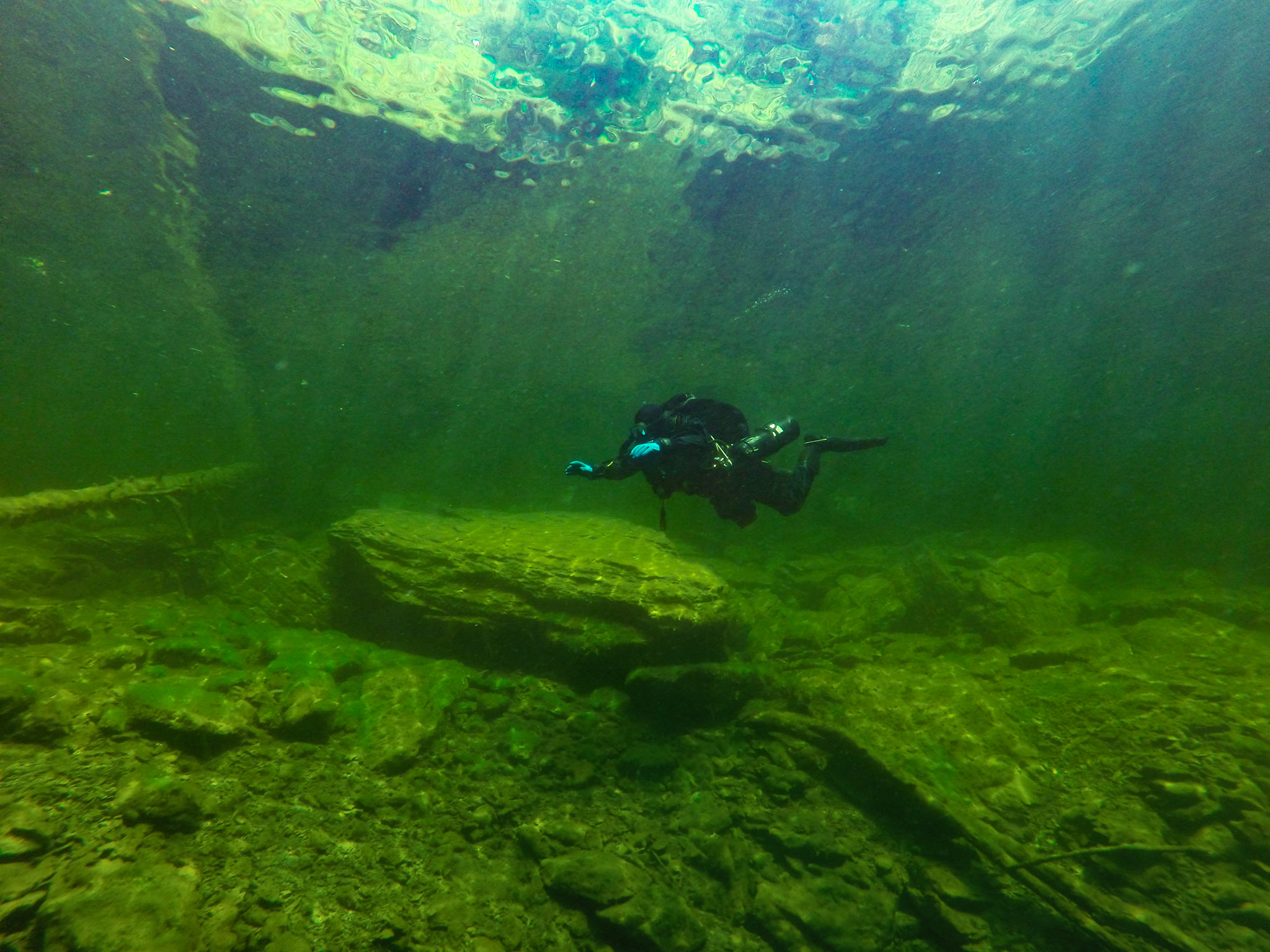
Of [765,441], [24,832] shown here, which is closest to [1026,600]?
[765,441]

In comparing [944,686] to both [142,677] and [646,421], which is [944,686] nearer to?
[646,421]

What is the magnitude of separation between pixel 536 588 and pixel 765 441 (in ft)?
12.2

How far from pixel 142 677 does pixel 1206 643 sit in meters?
12.1

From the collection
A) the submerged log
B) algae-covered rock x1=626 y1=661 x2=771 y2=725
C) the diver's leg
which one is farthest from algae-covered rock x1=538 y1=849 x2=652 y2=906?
the submerged log

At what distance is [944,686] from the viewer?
5797mm

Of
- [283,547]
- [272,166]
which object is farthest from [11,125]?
[283,547]

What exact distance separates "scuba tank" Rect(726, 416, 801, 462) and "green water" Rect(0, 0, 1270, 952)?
1.91 metres

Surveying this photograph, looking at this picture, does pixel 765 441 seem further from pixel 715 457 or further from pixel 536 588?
pixel 536 588

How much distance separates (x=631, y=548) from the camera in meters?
7.84

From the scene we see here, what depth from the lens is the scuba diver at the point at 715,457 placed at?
19.0ft

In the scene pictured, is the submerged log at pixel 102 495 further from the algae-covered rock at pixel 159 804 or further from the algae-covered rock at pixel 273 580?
the algae-covered rock at pixel 159 804

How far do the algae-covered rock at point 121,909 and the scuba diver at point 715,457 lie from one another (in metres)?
4.16

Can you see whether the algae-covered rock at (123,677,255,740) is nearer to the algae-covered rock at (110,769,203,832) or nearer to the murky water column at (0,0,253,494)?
the algae-covered rock at (110,769,203,832)

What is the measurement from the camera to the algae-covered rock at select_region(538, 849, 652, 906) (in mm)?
3434
